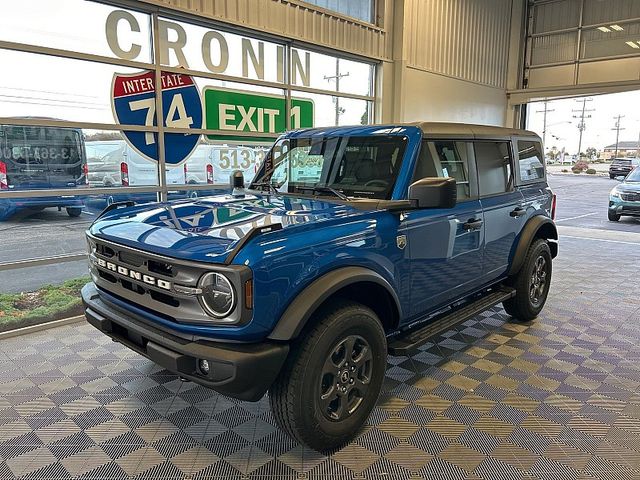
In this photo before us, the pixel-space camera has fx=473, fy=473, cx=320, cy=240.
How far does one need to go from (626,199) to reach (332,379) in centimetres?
1131

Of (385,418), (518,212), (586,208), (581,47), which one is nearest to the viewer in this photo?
(385,418)

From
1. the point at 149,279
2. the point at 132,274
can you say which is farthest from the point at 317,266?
the point at 132,274

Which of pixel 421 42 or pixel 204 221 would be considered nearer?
pixel 204 221

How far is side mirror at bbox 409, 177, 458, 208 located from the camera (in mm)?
2594

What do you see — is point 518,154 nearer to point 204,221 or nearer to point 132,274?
point 204,221

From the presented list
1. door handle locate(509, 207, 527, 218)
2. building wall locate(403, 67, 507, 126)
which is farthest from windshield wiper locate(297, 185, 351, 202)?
→ building wall locate(403, 67, 507, 126)

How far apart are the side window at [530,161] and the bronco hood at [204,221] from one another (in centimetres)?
217

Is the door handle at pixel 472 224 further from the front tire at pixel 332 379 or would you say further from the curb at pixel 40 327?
the curb at pixel 40 327

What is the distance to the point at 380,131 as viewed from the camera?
3.15m

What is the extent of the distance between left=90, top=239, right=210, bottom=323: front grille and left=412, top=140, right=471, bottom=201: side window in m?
1.53

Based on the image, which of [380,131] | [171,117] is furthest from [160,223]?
[171,117]

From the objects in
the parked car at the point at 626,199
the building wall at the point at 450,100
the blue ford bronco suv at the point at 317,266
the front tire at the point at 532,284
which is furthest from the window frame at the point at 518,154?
the parked car at the point at 626,199

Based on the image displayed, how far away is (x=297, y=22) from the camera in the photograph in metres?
6.67

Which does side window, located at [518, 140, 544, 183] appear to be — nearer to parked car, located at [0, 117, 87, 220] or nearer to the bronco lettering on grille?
the bronco lettering on grille
